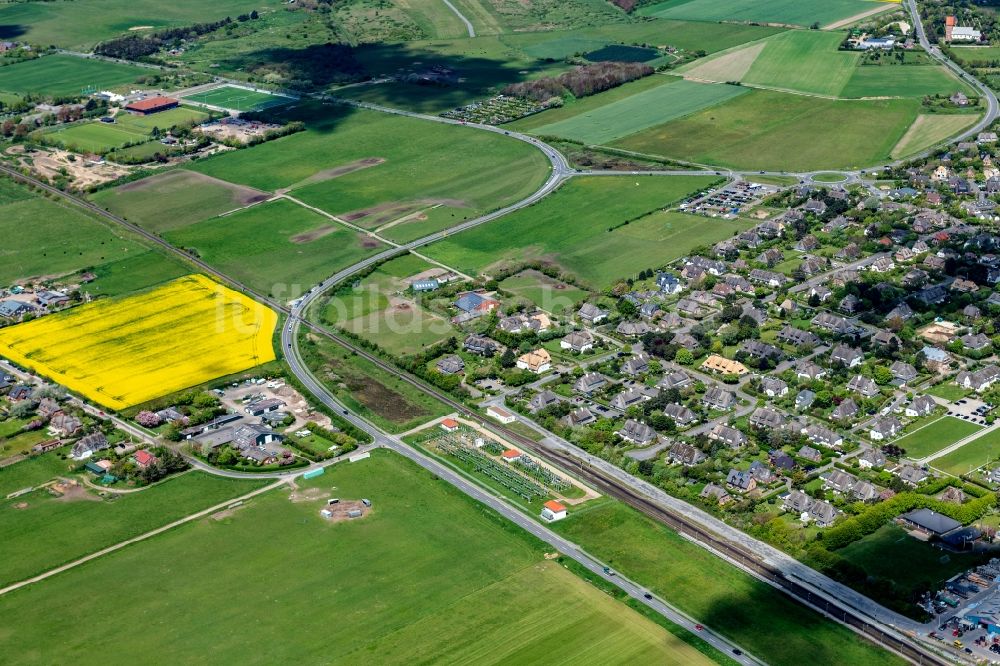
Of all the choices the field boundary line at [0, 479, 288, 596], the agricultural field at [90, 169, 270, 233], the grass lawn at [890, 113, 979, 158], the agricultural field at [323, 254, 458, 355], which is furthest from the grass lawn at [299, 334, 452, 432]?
the grass lawn at [890, 113, 979, 158]

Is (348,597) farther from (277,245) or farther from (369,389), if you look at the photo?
→ (277,245)

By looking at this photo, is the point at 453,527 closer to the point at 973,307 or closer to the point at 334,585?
the point at 334,585

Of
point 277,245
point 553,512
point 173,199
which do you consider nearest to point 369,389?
point 553,512

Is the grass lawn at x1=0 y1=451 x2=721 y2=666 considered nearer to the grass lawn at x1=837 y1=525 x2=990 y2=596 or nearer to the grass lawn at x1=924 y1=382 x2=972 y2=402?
the grass lawn at x1=837 y1=525 x2=990 y2=596

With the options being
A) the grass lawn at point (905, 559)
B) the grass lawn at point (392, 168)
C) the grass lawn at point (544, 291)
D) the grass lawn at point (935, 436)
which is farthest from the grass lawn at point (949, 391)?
the grass lawn at point (392, 168)

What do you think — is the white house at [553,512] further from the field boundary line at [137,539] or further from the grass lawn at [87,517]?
the grass lawn at [87,517]

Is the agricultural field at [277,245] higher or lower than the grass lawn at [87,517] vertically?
higher

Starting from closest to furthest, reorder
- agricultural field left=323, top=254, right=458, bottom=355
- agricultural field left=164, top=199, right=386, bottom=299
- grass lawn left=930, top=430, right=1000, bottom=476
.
Answer: grass lawn left=930, top=430, right=1000, bottom=476 → agricultural field left=323, top=254, right=458, bottom=355 → agricultural field left=164, top=199, right=386, bottom=299
